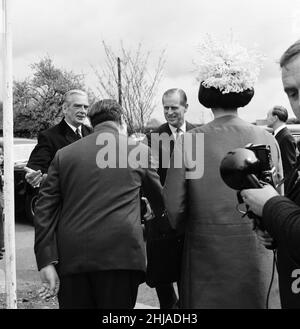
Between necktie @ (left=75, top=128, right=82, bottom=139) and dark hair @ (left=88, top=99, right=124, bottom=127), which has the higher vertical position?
dark hair @ (left=88, top=99, right=124, bottom=127)

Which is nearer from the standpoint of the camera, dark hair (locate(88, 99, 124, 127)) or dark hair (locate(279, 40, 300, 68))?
dark hair (locate(279, 40, 300, 68))

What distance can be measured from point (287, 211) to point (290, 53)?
0.53 meters

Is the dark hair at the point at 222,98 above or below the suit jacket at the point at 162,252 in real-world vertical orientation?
above

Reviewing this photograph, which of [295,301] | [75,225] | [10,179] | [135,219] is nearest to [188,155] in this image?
[135,219]

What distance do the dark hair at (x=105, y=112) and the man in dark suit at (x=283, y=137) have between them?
246 centimetres

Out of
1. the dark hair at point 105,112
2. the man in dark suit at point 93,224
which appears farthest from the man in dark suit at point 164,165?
the dark hair at point 105,112

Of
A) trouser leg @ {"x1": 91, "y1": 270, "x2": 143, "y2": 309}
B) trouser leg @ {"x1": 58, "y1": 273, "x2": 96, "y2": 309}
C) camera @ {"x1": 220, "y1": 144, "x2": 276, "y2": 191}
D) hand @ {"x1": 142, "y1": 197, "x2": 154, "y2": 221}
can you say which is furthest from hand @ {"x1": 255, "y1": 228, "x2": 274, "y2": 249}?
hand @ {"x1": 142, "y1": 197, "x2": 154, "y2": 221}

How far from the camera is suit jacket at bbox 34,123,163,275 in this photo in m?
2.76

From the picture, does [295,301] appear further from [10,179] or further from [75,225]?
[10,179]

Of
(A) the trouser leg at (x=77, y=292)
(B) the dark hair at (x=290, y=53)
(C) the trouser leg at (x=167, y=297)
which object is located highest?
(B) the dark hair at (x=290, y=53)

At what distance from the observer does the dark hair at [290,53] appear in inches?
64.3

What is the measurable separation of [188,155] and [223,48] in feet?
2.11

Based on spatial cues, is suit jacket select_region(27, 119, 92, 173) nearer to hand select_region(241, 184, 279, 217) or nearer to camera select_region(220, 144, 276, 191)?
camera select_region(220, 144, 276, 191)

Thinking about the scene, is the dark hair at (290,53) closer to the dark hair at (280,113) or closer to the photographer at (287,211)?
the photographer at (287,211)
